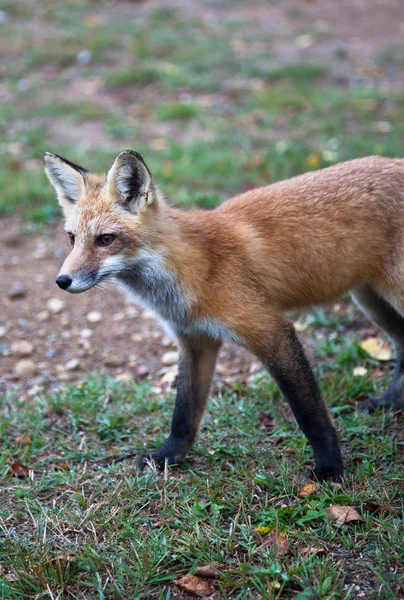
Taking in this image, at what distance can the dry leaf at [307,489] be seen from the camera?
3.39 m

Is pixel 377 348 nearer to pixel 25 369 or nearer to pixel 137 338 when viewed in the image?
pixel 137 338

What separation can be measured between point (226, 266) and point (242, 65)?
23.4 ft

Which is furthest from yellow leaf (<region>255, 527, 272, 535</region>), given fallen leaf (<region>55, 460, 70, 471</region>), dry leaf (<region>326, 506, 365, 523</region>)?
fallen leaf (<region>55, 460, 70, 471</region>)

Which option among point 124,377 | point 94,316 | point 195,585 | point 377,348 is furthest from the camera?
point 94,316

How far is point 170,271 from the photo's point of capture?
3.59m

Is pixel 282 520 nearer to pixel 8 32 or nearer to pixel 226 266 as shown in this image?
pixel 226 266

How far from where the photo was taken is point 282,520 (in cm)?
320

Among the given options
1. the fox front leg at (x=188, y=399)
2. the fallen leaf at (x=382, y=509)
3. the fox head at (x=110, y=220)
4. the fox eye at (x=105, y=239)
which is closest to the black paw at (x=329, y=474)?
the fallen leaf at (x=382, y=509)

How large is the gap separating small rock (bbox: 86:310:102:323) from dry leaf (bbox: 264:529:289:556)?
9.62ft

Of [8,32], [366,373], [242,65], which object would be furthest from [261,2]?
[366,373]

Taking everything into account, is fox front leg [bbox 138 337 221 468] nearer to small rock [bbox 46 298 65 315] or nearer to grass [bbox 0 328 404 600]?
grass [bbox 0 328 404 600]

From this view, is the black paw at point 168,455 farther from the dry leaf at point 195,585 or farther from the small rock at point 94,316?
the small rock at point 94,316

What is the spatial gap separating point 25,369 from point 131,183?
2174 mm

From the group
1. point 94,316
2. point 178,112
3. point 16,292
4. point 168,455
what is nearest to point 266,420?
point 168,455
